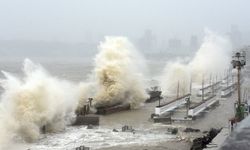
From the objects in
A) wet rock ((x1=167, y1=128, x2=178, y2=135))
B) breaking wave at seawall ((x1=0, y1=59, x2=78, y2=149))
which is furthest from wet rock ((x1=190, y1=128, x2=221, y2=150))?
breaking wave at seawall ((x1=0, y1=59, x2=78, y2=149))

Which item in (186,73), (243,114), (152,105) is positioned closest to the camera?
(243,114)

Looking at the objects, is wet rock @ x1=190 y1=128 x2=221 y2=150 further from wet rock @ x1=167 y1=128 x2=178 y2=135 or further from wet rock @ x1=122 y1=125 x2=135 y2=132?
wet rock @ x1=122 y1=125 x2=135 y2=132

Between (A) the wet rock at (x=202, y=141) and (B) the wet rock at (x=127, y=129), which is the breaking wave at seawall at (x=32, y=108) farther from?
(A) the wet rock at (x=202, y=141)

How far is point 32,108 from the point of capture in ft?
78.4

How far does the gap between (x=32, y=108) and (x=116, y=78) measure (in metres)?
11.9

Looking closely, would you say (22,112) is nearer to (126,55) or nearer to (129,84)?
(129,84)

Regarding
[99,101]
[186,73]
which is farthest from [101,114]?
[186,73]

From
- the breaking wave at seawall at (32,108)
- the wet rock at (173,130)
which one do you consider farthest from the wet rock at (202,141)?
the breaking wave at seawall at (32,108)

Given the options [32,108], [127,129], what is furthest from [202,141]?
[32,108]

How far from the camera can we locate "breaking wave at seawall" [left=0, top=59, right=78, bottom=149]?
21766 millimetres

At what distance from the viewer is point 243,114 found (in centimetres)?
2136

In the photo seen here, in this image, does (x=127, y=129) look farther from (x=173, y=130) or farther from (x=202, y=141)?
(x=202, y=141)

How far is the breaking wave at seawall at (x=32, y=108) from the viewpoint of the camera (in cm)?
2177

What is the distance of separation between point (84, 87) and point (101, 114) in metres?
4.29
